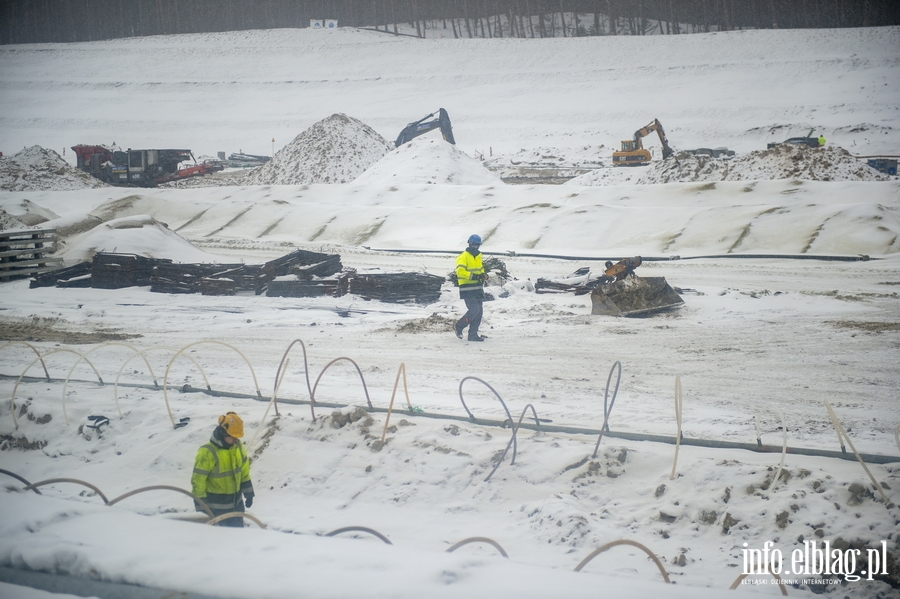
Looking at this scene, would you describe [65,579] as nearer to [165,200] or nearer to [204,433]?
[204,433]

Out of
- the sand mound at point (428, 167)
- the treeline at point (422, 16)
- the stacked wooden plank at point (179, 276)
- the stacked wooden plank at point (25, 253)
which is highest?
the treeline at point (422, 16)

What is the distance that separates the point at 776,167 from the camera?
2495cm

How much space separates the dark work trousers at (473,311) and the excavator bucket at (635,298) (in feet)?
9.22

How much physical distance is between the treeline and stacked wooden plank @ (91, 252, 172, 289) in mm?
57741

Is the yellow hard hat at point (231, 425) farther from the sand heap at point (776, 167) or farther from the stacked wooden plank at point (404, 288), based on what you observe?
the sand heap at point (776, 167)

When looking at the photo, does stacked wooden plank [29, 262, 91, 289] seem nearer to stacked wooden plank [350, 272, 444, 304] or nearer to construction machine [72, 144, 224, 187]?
stacked wooden plank [350, 272, 444, 304]

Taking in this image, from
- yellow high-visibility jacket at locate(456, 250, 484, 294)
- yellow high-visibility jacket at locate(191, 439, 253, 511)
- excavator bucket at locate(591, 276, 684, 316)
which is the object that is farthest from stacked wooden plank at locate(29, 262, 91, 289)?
yellow high-visibility jacket at locate(191, 439, 253, 511)

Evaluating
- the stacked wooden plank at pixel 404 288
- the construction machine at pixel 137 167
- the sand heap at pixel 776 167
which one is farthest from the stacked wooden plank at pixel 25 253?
the construction machine at pixel 137 167

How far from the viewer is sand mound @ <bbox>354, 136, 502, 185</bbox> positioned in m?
28.1

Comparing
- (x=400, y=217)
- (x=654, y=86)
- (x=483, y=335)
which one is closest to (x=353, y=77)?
(x=654, y=86)

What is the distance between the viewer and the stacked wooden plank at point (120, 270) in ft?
50.2

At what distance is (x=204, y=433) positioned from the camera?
780cm

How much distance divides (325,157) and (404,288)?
960 inches

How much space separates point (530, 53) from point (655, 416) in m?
62.0
